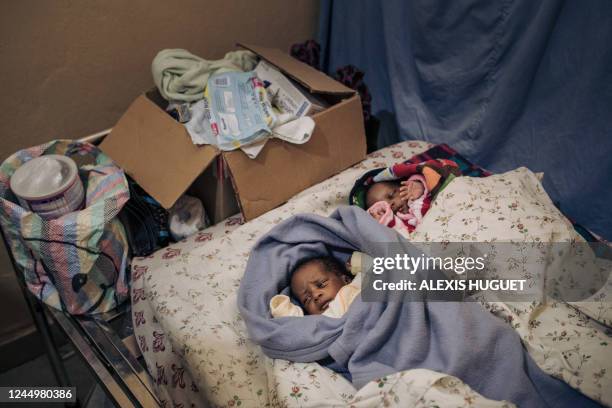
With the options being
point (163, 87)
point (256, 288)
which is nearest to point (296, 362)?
point (256, 288)

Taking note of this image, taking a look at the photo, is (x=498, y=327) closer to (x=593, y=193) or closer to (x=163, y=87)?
(x=593, y=193)

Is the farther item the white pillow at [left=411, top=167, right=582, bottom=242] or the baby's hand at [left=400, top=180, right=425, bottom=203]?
the baby's hand at [left=400, top=180, right=425, bottom=203]

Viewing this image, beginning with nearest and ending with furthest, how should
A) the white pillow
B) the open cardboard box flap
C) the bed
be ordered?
the bed, the white pillow, the open cardboard box flap

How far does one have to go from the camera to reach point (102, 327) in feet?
3.57

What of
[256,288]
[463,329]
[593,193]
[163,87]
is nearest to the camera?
[463,329]

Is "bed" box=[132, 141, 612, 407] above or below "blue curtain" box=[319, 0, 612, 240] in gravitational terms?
below

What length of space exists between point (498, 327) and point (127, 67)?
1.18 metres

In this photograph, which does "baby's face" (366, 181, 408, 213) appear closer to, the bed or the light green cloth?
the bed

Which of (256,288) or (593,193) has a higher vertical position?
(593,193)

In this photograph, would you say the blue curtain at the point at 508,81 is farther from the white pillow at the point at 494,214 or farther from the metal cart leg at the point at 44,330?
the metal cart leg at the point at 44,330

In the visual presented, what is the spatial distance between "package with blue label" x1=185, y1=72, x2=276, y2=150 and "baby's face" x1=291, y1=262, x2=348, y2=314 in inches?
13.6

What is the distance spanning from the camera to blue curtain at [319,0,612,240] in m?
1.11

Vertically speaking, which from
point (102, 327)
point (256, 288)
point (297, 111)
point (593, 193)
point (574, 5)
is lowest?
point (102, 327)

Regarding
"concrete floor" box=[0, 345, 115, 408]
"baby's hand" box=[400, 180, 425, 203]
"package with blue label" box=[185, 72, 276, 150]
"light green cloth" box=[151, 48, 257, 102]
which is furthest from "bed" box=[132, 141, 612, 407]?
"concrete floor" box=[0, 345, 115, 408]
